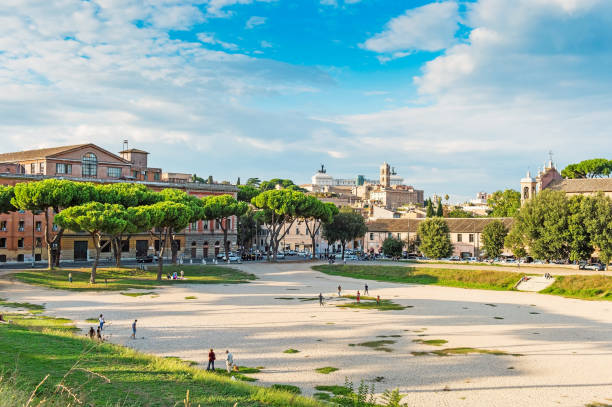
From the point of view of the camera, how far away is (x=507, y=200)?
380ft

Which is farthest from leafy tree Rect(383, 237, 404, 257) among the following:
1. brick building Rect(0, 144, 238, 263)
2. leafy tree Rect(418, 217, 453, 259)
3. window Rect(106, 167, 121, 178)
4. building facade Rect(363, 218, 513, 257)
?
window Rect(106, 167, 121, 178)

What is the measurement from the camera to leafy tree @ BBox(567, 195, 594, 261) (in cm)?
6212

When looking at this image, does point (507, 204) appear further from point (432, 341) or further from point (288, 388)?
point (288, 388)

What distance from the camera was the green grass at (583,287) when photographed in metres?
49.3

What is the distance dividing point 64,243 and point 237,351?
170ft

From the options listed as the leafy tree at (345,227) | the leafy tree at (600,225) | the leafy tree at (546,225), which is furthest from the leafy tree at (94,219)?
the leafy tree at (600,225)

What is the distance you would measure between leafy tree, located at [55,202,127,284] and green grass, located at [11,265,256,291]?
2.20 meters

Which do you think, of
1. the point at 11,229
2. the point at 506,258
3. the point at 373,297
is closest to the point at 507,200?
the point at 506,258

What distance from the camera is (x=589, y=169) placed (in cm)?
11262

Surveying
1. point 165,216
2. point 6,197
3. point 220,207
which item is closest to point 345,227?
point 220,207

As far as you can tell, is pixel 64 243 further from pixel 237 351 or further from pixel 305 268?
pixel 237 351

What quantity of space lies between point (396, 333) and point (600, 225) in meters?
42.7

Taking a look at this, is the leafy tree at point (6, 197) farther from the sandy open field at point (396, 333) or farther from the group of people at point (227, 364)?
the group of people at point (227, 364)

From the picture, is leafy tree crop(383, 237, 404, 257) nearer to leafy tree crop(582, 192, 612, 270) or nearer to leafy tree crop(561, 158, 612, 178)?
leafy tree crop(582, 192, 612, 270)
